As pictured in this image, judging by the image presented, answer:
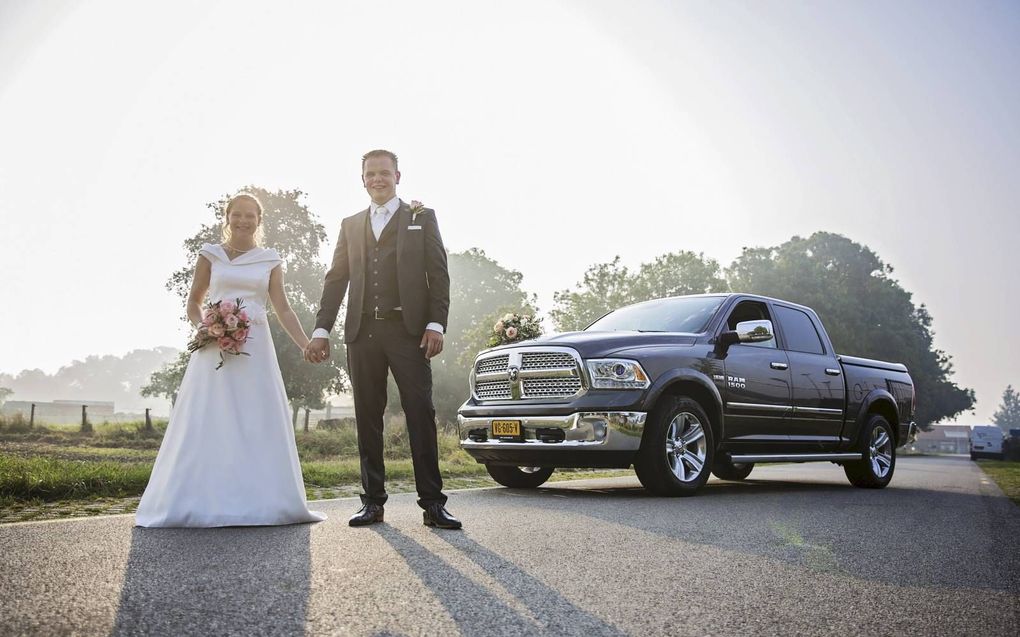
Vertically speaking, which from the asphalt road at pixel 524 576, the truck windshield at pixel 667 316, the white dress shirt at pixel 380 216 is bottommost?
the asphalt road at pixel 524 576

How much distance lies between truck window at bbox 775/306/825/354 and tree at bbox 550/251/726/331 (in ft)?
126

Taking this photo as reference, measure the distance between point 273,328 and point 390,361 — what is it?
106ft

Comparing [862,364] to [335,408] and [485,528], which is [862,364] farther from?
[335,408]

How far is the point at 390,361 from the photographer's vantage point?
5395 millimetres

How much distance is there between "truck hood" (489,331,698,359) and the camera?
23.5 ft

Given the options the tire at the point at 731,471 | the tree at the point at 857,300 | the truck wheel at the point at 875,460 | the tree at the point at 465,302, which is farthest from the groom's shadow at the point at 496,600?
the tree at the point at 465,302

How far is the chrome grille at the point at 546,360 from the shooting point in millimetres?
7203

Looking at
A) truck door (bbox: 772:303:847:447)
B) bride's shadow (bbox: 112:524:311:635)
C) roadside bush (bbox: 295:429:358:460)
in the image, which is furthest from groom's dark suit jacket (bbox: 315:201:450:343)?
roadside bush (bbox: 295:429:358:460)

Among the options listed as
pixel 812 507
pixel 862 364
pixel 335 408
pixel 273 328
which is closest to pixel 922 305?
pixel 273 328

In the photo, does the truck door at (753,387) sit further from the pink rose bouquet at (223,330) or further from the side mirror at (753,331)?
the pink rose bouquet at (223,330)

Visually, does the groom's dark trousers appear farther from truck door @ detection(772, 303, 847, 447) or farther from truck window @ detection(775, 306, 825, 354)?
truck window @ detection(775, 306, 825, 354)

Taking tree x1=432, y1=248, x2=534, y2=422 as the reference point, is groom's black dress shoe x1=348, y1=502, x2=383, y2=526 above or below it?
below

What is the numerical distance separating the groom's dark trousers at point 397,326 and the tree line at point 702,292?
32.2 meters

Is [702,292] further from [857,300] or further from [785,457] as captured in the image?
[785,457]
